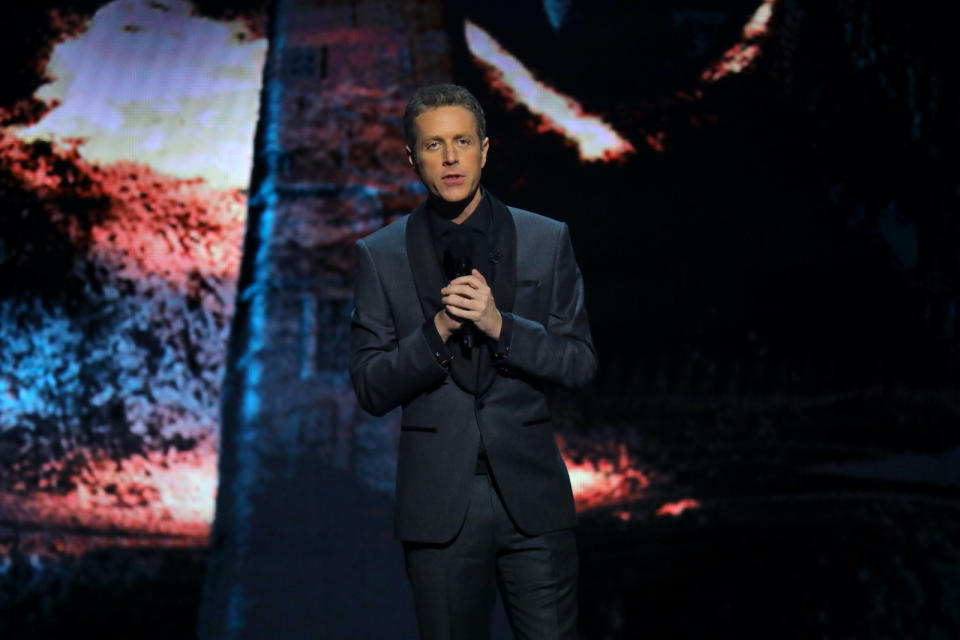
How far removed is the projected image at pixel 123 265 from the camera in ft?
7.89

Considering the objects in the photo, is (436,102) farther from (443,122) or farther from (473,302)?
(473,302)

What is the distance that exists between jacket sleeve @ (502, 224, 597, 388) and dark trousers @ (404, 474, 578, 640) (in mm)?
156

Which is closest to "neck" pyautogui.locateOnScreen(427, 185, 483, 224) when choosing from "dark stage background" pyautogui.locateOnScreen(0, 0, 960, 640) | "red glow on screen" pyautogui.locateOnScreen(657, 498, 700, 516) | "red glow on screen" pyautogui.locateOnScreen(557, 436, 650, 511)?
"dark stage background" pyautogui.locateOnScreen(0, 0, 960, 640)

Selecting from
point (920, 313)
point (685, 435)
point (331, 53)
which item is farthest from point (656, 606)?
point (331, 53)

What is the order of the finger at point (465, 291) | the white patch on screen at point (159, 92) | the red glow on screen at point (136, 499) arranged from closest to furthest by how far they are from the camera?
the finger at point (465, 291), the red glow on screen at point (136, 499), the white patch on screen at point (159, 92)

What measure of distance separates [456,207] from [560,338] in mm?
208

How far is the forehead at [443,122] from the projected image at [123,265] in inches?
64.5

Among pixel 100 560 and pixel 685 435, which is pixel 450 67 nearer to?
pixel 685 435

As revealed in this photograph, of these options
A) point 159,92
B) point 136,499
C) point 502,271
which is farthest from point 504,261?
point 159,92

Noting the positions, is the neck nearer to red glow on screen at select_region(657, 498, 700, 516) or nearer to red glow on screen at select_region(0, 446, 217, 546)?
red glow on screen at select_region(0, 446, 217, 546)

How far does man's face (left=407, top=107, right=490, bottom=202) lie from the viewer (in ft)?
3.51

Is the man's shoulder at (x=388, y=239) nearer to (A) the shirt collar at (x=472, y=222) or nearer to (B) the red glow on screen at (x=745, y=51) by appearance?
(A) the shirt collar at (x=472, y=222)

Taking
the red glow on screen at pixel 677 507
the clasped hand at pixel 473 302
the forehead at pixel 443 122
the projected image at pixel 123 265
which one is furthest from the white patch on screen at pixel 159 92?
the clasped hand at pixel 473 302

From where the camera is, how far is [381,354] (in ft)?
3.52
